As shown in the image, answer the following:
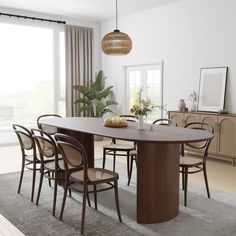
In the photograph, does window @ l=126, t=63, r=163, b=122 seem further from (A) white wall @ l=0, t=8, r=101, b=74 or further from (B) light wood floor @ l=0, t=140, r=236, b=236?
(B) light wood floor @ l=0, t=140, r=236, b=236

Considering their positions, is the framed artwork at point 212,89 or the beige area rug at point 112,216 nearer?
the beige area rug at point 112,216

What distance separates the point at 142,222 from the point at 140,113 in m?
1.19

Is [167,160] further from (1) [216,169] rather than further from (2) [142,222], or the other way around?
(1) [216,169]

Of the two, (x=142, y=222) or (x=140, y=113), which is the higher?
(x=140, y=113)

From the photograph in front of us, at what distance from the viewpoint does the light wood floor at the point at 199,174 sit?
10.5 feet

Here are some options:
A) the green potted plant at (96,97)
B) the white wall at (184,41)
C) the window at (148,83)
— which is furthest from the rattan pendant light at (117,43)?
the green potted plant at (96,97)

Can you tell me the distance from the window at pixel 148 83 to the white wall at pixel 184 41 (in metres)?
0.14

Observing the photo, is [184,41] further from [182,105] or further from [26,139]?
[26,139]

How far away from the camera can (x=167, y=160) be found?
329 cm

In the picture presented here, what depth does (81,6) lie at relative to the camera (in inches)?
281

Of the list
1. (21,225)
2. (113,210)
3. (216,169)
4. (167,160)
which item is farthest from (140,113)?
(216,169)

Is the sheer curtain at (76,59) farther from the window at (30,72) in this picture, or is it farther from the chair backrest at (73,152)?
the chair backrest at (73,152)

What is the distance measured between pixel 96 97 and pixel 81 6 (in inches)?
78.2

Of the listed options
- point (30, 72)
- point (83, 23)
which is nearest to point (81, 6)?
point (83, 23)
